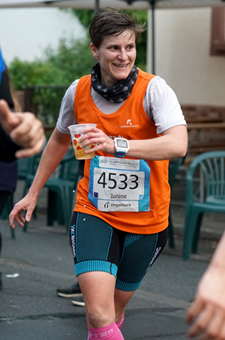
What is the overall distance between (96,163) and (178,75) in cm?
792

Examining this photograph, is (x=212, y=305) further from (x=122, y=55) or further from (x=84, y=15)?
(x=84, y=15)

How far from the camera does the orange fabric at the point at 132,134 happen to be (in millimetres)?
3018

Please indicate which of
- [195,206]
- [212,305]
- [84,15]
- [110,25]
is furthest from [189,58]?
[84,15]

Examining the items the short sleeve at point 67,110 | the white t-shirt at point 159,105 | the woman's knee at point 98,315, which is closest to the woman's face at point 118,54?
the white t-shirt at point 159,105

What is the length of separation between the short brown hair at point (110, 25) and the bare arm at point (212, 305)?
5.74 ft

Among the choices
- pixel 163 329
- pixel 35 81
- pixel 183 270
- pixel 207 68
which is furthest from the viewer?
pixel 35 81

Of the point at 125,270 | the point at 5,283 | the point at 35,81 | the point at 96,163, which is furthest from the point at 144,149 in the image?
the point at 35,81

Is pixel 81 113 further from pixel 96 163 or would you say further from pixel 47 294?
pixel 47 294

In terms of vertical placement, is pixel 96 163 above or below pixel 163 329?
above

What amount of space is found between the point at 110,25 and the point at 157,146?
71cm

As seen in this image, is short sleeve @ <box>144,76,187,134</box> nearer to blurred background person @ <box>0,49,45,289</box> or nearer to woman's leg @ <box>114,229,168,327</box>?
woman's leg @ <box>114,229,168,327</box>

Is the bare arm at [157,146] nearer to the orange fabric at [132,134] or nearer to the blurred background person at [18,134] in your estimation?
the orange fabric at [132,134]

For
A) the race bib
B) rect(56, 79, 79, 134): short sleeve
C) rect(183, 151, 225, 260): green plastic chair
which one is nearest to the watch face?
the race bib

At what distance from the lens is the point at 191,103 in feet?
34.5
